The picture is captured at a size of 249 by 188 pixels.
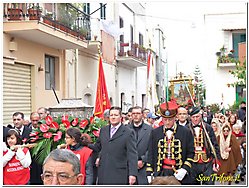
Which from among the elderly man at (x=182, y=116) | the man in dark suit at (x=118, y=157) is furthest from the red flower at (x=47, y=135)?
the elderly man at (x=182, y=116)

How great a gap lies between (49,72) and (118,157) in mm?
8493

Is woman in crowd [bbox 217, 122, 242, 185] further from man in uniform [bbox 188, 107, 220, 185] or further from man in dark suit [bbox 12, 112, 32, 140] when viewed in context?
man in dark suit [bbox 12, 112, 32, 140]

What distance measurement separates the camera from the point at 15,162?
6.18 m

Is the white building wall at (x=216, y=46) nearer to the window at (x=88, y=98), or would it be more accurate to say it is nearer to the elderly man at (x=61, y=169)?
the window at (x=88, y=98)

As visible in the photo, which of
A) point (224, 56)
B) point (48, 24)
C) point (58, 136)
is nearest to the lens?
point (58, 136)

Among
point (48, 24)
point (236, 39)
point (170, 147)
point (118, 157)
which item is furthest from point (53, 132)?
point (236, 39)

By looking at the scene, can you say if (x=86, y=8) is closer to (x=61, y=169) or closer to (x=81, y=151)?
(x=81, y=151)

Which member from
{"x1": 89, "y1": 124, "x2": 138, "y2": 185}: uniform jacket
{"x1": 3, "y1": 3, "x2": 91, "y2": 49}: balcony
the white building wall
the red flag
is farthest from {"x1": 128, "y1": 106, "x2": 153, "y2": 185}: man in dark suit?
the white building wall

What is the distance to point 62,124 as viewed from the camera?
693 cm

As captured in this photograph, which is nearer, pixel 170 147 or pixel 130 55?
pixel 170 147

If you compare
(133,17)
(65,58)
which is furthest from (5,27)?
(133,17)

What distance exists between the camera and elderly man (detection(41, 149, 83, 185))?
3.10m

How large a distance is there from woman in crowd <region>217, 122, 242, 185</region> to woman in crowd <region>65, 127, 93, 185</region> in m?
2.70

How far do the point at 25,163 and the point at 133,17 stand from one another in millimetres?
19916
